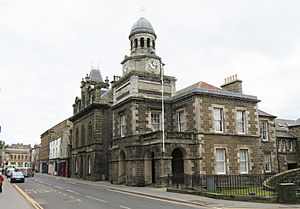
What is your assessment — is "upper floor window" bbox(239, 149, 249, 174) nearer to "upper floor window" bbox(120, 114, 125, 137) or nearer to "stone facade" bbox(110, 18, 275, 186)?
"stone facade" bbox(110, 18, 275, 186)

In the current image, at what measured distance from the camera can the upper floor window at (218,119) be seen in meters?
29.9

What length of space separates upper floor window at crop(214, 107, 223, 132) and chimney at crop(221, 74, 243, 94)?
475cm

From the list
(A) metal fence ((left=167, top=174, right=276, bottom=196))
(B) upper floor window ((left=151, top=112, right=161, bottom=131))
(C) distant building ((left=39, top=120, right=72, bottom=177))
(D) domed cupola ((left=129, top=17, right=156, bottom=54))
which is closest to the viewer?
(A) metal fence ((left=167, top=174, right=276, bottom=196))

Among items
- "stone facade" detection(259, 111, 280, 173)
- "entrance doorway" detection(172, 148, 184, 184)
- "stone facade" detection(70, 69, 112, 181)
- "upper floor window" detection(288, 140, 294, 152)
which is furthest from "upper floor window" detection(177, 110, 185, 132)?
"upper floor window" detection(288, 140, 294, 152)

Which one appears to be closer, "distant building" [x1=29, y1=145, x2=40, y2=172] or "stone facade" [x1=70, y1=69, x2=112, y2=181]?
"stone facade" [x1=70, y1=69, x2=112, y2=181]

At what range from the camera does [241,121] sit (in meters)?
31.6

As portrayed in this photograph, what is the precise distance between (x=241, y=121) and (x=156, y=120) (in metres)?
8.43

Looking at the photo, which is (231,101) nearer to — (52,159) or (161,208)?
(161,208)

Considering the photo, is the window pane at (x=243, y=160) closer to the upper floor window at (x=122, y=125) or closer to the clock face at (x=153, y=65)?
the upper floor window at (x=122, y=125)

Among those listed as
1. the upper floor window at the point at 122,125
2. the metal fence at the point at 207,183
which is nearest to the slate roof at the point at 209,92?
the upper floor window at the point at 122,125

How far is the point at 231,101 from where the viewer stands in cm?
3108

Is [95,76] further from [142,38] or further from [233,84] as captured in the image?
[233,84]

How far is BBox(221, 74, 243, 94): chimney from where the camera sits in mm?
33906

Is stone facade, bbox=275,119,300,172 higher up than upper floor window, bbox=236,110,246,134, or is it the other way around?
upper floor window, bbox=236,110,246,134
